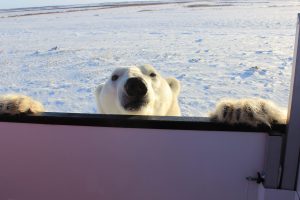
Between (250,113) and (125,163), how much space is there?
0.40 meters

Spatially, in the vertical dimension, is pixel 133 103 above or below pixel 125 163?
above

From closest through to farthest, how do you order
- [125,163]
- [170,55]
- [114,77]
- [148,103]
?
1. [125,163]
2. [148,103]
3. [114,77]
4. [170,55]

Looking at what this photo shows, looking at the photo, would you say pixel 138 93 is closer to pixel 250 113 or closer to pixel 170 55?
pixel 250 113

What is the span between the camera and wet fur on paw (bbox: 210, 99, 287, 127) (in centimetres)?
92

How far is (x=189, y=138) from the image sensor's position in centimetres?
97

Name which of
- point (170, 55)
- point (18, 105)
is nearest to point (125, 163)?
point (18, 105)

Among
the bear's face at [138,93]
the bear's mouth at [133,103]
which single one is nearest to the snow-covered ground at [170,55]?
the bear's face at [138,93]

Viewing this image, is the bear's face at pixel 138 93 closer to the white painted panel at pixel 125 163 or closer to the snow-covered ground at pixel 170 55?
the white painted panel at pixel 125 163

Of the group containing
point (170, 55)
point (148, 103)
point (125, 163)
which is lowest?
point (170, 55)

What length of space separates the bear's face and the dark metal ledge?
151 millimetres

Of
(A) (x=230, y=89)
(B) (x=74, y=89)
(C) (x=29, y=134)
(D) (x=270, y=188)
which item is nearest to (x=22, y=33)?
(B) (x=74, y=89)

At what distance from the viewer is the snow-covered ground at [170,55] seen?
9.06 ft

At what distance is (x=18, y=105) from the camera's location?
41.7 inches

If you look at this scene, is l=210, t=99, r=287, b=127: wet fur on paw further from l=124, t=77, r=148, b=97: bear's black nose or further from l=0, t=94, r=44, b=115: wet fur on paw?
l=0, t=94, r=44, b=115: wet fur on paw
